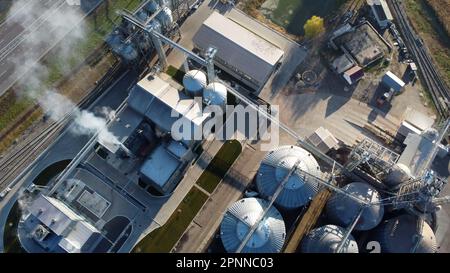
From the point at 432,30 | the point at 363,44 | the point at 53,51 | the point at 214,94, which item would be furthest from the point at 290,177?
the point at 53,51

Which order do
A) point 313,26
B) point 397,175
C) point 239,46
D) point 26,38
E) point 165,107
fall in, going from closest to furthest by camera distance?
point 397,175 → point 165,107 → point 239,46 → point 313,26 → point 26,38

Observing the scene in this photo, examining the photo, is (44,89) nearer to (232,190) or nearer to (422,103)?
(232,190)

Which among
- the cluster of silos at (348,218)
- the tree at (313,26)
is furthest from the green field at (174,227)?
the tree at (313,26)

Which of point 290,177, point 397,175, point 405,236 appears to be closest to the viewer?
point 405,236

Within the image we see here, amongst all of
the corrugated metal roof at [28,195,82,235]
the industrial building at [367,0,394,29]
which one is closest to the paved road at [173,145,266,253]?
the corrugated metal roof at [28,195,82,235]

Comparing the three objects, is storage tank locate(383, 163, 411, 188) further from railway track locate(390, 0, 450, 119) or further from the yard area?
the yard area

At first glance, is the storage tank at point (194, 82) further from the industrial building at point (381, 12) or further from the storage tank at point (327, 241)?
the industrial building at point (381, 12)

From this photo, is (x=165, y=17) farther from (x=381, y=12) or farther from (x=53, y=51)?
(x=381, y=12)

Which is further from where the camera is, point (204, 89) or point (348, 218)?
point (204, 89)
